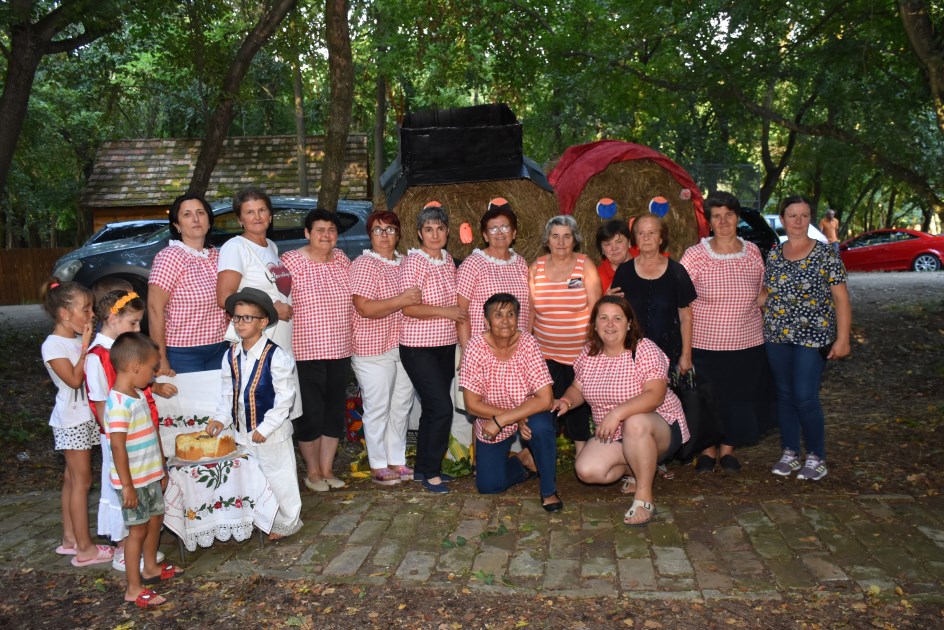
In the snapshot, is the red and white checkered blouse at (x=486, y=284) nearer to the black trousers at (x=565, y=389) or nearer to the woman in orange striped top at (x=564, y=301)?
the woman in orange striped top at (x=564, y=301)

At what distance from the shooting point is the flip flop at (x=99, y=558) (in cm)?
420

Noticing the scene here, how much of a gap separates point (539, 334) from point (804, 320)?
1.61m

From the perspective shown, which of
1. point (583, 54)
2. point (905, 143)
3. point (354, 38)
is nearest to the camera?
point (583, 54)

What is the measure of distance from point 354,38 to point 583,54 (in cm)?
1012

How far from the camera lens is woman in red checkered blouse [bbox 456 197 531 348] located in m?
5.13

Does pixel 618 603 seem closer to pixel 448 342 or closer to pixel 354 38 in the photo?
pixel 448 342

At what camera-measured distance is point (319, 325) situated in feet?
16.2

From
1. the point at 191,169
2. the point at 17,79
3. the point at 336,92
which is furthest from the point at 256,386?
the point at 191,169

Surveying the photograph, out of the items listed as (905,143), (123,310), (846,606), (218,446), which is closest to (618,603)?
(846,606)

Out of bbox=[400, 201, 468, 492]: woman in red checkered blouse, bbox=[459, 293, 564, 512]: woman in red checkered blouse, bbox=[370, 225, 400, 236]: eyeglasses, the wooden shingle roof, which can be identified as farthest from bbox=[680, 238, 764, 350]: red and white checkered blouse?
the wooden shingle roof

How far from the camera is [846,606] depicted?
11.3 feet

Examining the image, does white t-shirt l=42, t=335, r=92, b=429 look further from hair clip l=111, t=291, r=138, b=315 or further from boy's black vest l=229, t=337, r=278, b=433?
boy's black vest l=229, t=337, r=278, b=433

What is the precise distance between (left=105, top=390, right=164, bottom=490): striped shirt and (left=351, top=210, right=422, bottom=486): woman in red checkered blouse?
158cm

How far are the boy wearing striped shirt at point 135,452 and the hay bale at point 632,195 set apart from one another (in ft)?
12.8
